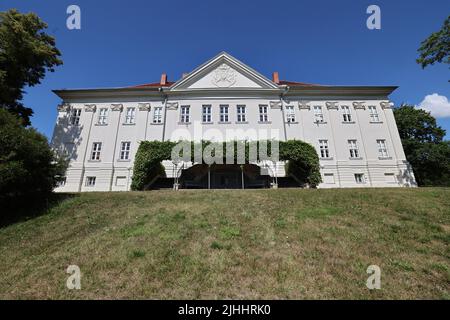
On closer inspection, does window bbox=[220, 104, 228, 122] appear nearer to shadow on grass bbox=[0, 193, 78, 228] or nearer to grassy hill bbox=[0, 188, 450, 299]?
grassy hill bbox=[0, 188, 450, 299]

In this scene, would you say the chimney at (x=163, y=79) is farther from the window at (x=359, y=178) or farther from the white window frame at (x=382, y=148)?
the white window frame at (x=382, y=148)

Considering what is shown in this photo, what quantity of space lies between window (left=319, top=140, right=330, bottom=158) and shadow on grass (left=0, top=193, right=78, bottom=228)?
76.6ft

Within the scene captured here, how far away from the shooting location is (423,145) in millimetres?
30375

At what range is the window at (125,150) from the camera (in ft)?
77.2

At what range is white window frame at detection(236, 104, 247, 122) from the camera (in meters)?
24.5

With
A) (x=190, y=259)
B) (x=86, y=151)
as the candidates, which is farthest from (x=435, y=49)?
(x=86, y=151)

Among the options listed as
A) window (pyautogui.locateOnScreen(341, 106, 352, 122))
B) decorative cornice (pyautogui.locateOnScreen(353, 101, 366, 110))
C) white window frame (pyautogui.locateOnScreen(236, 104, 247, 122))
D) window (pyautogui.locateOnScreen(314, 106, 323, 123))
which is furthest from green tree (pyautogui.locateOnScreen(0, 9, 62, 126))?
decorative cornice (pyautogui.locateOnScreen(353, 101, 366, 110))

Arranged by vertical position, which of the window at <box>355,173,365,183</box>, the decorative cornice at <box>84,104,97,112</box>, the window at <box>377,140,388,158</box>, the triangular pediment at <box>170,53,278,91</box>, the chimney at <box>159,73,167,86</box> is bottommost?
the window at <box>355,173,365,183</box>

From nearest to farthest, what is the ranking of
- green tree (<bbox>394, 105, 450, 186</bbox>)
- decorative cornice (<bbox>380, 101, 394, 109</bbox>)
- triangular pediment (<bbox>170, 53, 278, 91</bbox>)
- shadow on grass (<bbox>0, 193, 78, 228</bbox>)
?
shadow on grass (<bbox>0, 193, 78, 228</bbox>), decorative cornice (<bbox>380, 101, 394, 109</bbox>), triangular pediment (<bbox>170, 53, 278, 91</bbox>), green tree (<bbox>394, 105, 450, 186</bbox>)

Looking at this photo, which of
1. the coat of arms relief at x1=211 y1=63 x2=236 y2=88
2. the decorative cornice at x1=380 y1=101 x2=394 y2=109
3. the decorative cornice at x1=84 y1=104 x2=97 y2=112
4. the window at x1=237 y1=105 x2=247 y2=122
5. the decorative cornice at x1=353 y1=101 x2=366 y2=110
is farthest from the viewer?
the coat of arms relief at x1=211 y1=63 x2=236 y2=88

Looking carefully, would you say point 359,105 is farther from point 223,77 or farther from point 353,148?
point 223,77
